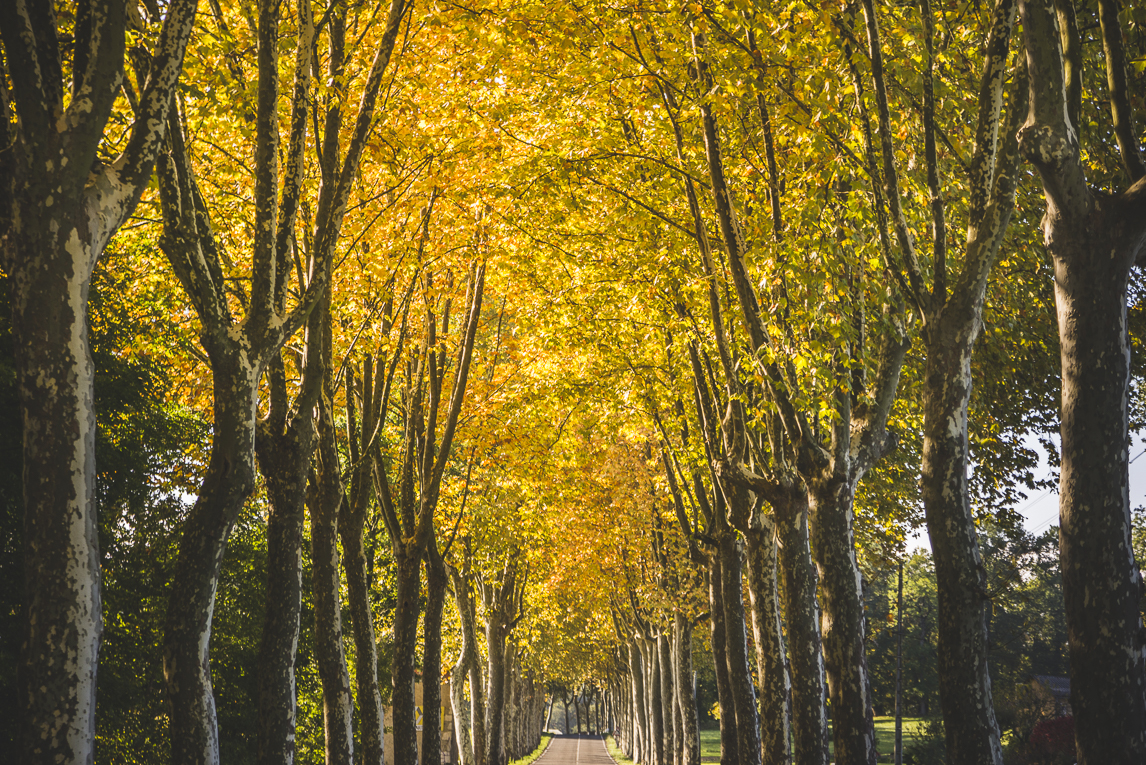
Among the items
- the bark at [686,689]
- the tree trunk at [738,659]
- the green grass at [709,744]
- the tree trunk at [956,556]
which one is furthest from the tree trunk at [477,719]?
the green grass at [709,744]

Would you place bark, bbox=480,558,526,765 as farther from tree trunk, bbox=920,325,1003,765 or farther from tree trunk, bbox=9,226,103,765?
tree trunk, bbox=9,226,103,765

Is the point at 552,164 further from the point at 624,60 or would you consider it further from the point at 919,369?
the point at 919,369

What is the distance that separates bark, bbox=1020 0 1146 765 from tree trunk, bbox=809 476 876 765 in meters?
3.67

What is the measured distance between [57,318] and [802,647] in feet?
27.1

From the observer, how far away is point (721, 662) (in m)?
18.6

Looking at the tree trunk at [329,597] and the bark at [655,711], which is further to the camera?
the bark at [655,711]

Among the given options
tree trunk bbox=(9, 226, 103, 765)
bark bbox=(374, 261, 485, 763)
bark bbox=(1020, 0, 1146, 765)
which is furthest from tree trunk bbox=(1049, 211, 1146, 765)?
bark bbox=(374, 261, 485, 763)

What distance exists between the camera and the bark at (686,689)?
2185 centimetres

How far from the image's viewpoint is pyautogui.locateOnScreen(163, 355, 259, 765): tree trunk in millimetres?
5809

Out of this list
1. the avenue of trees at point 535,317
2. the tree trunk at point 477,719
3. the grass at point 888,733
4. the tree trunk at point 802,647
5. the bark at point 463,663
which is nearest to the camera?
the avenue of trees at point 535,317

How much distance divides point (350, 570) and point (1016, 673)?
169 ft

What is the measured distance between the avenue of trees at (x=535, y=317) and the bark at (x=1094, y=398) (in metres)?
Answer: 0.02

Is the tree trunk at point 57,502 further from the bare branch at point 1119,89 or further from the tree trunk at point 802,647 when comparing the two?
the tree trunk at point 802,647

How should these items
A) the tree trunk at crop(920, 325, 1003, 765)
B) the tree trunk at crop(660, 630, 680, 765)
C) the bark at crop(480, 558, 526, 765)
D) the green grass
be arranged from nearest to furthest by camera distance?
the tree trunk at crop(920, 325, 1003, 765) → the bark at crop(480, 558, 526, 765) → the tree trunk at crop(660, 630, 680, 765) → the green grass
